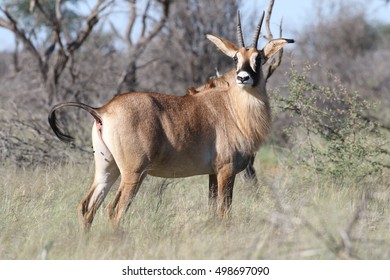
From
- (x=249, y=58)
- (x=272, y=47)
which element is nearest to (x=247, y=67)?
(x=249, y=58)

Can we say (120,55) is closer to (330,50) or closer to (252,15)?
(252,15)

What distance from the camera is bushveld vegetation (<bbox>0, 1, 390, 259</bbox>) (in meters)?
6.17

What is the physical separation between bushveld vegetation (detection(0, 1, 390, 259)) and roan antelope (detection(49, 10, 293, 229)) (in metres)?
0.30

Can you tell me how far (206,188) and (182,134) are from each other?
6.80 ft

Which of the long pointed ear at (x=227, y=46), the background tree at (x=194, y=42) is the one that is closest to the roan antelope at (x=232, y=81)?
the long pointed ear at (x=227, y=46)

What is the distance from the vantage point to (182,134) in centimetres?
756

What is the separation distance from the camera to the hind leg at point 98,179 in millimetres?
A: 7297

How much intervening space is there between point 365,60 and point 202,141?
2063cm

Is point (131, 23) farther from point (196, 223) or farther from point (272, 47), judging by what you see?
point (196, 223)

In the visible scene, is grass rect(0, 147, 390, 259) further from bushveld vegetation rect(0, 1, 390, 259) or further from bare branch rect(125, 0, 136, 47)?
bare branch rect(125, 0, 136, 47)

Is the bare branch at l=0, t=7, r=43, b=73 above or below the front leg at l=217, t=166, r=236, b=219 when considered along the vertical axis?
above

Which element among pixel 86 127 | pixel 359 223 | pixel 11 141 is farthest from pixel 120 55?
pixel 359 223

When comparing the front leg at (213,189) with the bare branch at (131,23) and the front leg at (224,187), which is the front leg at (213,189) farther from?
the bare branch at (131,23)

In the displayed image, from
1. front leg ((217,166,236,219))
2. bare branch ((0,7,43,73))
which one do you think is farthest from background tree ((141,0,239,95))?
front leg ((217,166,236,219))
